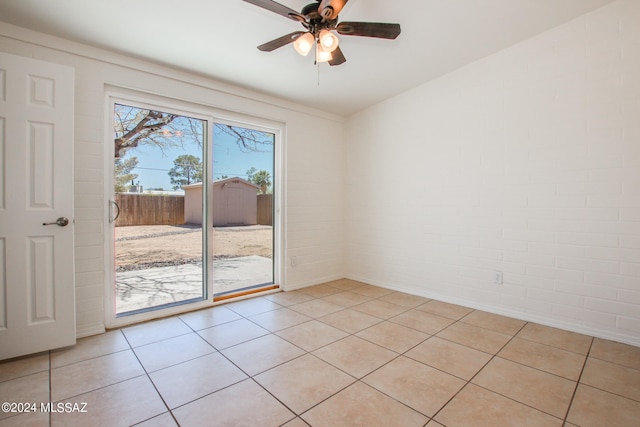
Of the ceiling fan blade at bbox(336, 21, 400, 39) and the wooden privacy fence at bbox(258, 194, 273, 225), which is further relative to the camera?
the wooden privacy fence at bbox(258, 194, 273, 225)

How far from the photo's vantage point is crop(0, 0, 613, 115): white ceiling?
2152 mm

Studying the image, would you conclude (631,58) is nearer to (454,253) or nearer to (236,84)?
(454,253)

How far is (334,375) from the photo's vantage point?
1.94 metres

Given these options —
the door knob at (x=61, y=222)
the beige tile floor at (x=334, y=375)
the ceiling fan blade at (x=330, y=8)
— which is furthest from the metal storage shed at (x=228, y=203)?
the ceiling fan blade at (x=330, y=8)

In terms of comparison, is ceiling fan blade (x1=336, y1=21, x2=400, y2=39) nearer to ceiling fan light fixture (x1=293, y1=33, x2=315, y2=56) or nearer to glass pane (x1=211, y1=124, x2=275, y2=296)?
ceiling fan light fixture (x1=293, y1=33, x2=315, y2=56)

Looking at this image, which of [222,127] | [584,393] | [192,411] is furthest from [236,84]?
[584,393]

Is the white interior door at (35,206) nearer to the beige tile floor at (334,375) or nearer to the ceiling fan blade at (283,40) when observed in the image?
the beige tile floor at (334,375)

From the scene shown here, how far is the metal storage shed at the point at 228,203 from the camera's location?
325 centimetres

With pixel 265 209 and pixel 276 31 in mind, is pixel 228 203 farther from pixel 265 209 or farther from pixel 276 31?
pixel 276 31

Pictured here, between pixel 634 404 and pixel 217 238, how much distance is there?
3600mm

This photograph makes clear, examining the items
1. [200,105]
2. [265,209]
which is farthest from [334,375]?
[200,105]

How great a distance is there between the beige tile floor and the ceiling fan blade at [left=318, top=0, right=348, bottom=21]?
7.81 feet

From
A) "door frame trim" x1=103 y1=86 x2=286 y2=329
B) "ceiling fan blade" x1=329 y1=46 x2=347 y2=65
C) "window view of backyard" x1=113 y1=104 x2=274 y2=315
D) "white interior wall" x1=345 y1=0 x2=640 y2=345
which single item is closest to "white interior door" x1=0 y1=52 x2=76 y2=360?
"door frame trim" x1=103 y1=86 x2=286 y2=329

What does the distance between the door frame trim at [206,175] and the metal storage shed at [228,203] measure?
101mm
